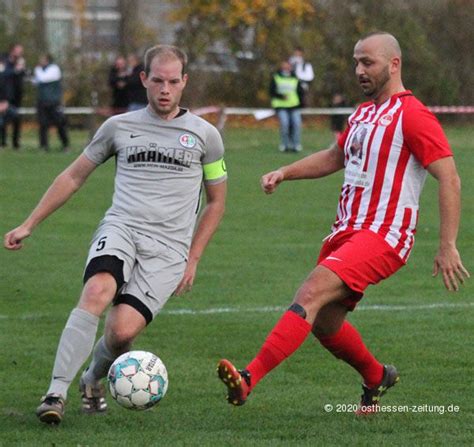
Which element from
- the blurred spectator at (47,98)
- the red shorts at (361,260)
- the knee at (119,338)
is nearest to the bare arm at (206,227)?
the knee at (119,338)

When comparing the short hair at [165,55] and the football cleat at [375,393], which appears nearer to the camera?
the short hair at [165,55]

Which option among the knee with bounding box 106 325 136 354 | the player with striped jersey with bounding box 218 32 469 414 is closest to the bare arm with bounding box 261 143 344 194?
the player with striped jersey with bounding box 218 32 469 414

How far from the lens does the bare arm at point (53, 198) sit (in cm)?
656

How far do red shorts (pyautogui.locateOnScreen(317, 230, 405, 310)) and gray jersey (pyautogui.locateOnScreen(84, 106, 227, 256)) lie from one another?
0.80 meters

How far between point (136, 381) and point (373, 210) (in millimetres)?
1422

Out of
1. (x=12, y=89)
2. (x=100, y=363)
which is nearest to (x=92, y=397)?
(x=100, y=363)

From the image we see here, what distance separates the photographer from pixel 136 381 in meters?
6.21

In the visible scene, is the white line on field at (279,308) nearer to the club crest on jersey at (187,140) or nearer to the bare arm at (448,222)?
the club crest on jersey at (187,140)

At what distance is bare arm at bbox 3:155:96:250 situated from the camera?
6559 millimetres

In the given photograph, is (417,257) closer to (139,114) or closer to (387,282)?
(387,282)

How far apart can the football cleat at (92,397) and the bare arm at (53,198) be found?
2.65 feet

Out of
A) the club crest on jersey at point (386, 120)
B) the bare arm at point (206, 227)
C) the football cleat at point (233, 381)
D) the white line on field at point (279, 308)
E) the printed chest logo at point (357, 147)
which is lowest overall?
the white line on field at point (279, 308)

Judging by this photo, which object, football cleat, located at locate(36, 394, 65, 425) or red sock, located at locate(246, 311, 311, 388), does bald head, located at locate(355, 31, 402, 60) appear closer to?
red sock, located at locate(246, 311, 311, 388)

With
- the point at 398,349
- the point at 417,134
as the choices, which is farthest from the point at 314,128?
the point at 417,134
